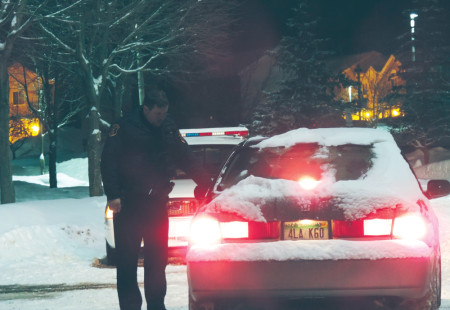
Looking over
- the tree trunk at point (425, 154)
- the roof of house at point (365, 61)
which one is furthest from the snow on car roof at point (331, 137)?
the roof of house at point (365, 61)

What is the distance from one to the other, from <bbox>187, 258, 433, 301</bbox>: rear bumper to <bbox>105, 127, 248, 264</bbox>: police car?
9.14ft

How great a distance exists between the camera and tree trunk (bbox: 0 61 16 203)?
716 inches

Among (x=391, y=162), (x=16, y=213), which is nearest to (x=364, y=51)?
(x=16, y=213)

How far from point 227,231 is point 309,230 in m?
0.53

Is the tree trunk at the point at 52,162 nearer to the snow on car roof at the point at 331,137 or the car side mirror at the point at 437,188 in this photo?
the snow on car roof at the point at 331,137

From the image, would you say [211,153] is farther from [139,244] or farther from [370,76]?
[370,76]

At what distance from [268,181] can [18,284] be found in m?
4.40

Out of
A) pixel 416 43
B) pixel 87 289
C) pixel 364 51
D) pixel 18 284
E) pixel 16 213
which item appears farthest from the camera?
pixel 364 51

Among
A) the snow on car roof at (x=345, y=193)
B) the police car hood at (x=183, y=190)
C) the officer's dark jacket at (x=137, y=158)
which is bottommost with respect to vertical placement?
the police car hood at (x=183, y=190)

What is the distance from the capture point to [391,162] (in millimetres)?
5699

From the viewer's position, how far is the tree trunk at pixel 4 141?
716 inches

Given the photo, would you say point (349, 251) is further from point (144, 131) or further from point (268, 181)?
point (144, 131)

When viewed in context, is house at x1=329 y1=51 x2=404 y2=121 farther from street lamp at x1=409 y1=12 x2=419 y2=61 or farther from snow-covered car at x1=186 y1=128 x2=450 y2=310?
snow-covered car at x1=186 y1=128 x2=450 y2=310

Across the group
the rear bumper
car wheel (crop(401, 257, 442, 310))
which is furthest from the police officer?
car wheel (crop(401, 257, 442, 310))
